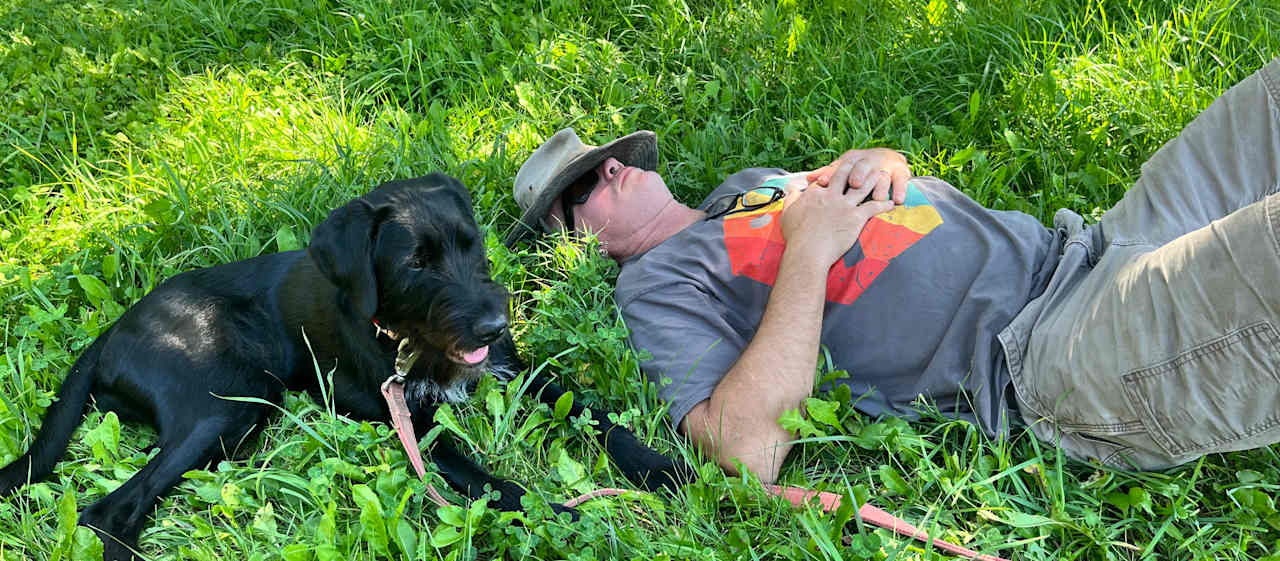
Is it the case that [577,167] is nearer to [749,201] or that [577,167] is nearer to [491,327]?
[749,201]

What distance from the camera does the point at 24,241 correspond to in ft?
12.0

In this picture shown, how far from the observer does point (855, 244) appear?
2.86 meters

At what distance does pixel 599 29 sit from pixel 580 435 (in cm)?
262

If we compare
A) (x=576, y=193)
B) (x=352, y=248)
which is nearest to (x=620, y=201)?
(x=576, y=193)

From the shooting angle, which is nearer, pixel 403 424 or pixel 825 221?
pixel 403 424

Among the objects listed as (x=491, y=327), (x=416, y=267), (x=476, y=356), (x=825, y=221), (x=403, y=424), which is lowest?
(x=403, y=424)

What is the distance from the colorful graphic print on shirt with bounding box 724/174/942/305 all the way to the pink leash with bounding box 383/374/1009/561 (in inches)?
26.4

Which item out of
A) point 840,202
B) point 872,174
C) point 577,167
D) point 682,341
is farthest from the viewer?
point 577,167

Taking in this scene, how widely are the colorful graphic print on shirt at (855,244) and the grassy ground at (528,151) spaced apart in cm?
47

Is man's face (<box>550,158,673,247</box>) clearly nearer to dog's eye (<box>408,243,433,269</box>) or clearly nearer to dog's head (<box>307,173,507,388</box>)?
dog's head (<box>307,173,507,388</box>)

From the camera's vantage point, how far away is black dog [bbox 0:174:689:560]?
254cm

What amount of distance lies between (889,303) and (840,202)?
392 millimetres

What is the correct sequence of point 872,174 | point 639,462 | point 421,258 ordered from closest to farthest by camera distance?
point 421,258 < point 639,462 < point 872,174

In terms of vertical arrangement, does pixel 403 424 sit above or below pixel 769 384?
below
